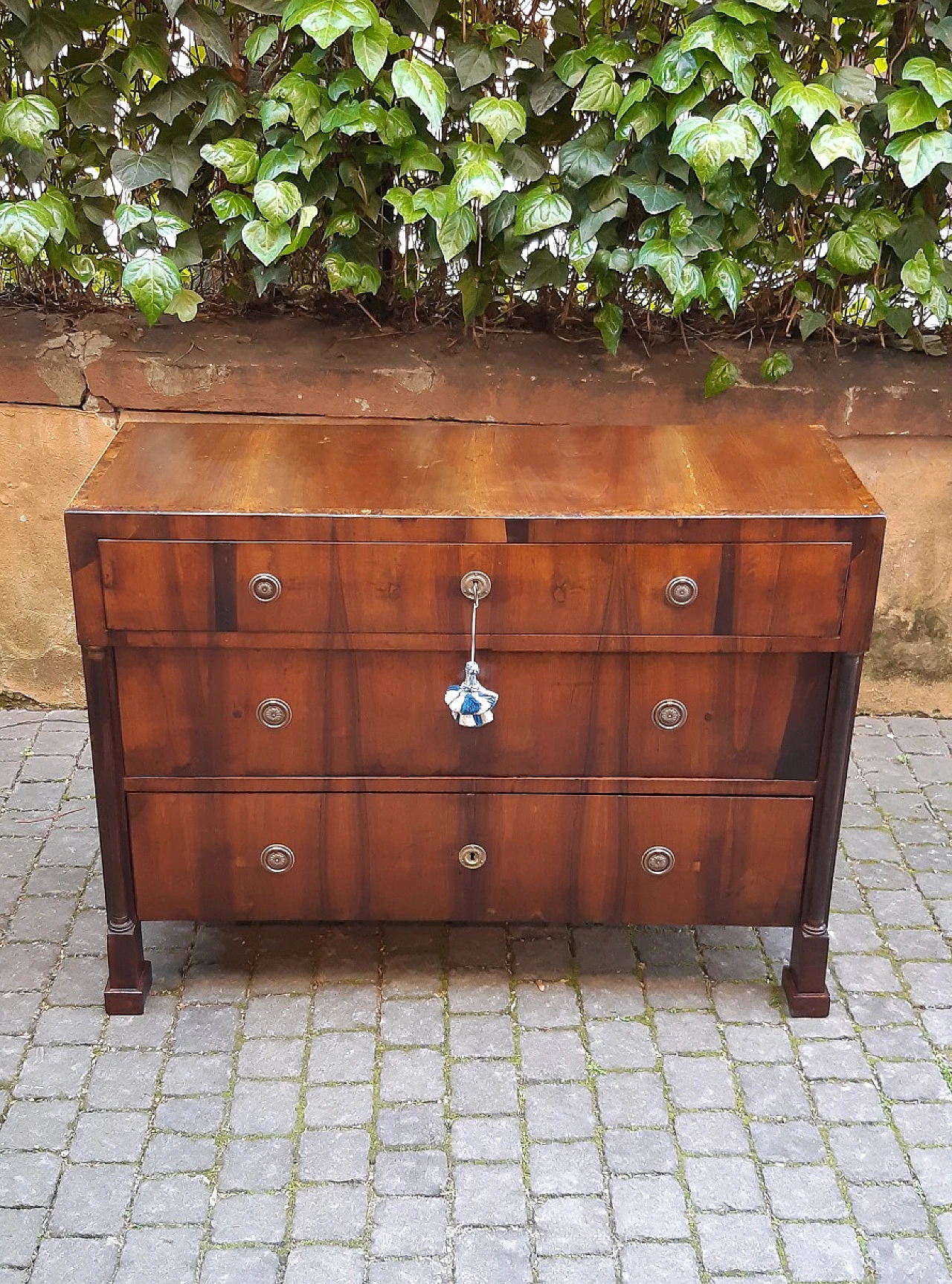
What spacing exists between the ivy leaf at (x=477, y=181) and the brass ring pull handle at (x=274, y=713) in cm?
123

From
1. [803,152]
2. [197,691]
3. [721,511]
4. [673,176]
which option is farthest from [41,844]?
[803,152]

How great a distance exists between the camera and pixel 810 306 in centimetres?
312

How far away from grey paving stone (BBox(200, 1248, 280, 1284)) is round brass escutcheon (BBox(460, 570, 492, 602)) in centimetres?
114

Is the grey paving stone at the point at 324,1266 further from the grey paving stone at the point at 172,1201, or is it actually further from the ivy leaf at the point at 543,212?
the ivy leaf at the point at 543,212

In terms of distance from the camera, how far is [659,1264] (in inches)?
76.3

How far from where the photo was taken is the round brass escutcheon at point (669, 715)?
2252 millimetres

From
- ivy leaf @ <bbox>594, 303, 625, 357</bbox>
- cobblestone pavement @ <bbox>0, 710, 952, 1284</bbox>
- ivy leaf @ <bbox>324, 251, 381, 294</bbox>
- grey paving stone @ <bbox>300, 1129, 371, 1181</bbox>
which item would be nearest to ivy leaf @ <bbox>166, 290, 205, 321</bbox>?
ivy leaf @ <bbox>324, 251, 381, 294</bbox>

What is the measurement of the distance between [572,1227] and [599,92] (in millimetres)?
2309

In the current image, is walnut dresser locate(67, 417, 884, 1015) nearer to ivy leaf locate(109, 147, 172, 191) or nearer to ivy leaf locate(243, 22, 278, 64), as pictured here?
ivy leaf locate(109, 147, 172, 191)

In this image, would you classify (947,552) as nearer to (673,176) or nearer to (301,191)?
(673,176)

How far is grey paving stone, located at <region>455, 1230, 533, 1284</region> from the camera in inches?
75.3

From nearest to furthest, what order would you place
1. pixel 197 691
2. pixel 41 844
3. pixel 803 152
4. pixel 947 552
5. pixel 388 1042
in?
pixel 197 691
pixel 388 1042
pixel 803 152
pixel 41 844
pixel 947 552

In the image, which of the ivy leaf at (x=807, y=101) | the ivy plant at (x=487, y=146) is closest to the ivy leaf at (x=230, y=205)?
the ivy plant at (x=487, y=146)

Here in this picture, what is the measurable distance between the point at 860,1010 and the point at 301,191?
221cm
